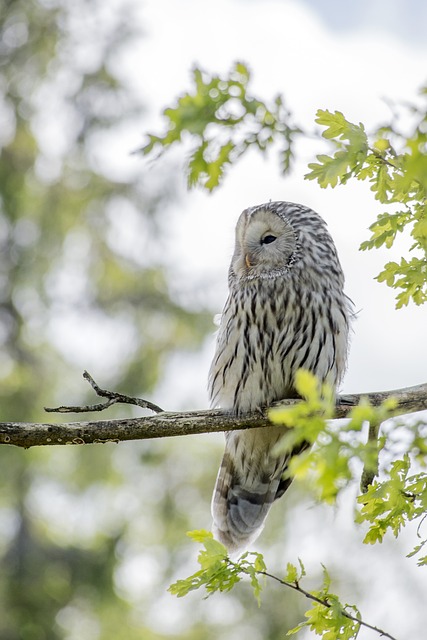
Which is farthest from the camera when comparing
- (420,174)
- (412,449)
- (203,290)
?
(203,290)

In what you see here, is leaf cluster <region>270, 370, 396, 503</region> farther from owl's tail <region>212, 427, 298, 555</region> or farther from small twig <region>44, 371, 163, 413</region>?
owl's tail <region>212, 427, 298, 555</region>

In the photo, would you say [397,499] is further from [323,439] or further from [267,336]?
[267,336]

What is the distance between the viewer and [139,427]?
295cm

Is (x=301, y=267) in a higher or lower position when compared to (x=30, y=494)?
lower

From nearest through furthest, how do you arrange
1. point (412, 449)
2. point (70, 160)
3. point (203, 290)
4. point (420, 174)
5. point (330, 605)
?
point (420, 174) < point (412, 449) < point (330, 605) < point (203, 290) < point (70, 160)

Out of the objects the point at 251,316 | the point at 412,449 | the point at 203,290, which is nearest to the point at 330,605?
the point at 412,449

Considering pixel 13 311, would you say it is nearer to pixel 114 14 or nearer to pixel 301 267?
pixel 114 14

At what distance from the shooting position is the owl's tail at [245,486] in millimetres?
4250

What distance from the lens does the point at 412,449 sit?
1.90m

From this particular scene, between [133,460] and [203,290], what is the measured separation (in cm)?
254

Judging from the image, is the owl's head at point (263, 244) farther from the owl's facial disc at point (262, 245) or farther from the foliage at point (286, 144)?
the foliage at point (286, 144)

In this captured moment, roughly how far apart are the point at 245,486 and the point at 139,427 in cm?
151

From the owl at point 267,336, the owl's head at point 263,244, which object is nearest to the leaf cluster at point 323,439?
the owl at point 267,336

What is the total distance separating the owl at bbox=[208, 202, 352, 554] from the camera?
3.91 m
